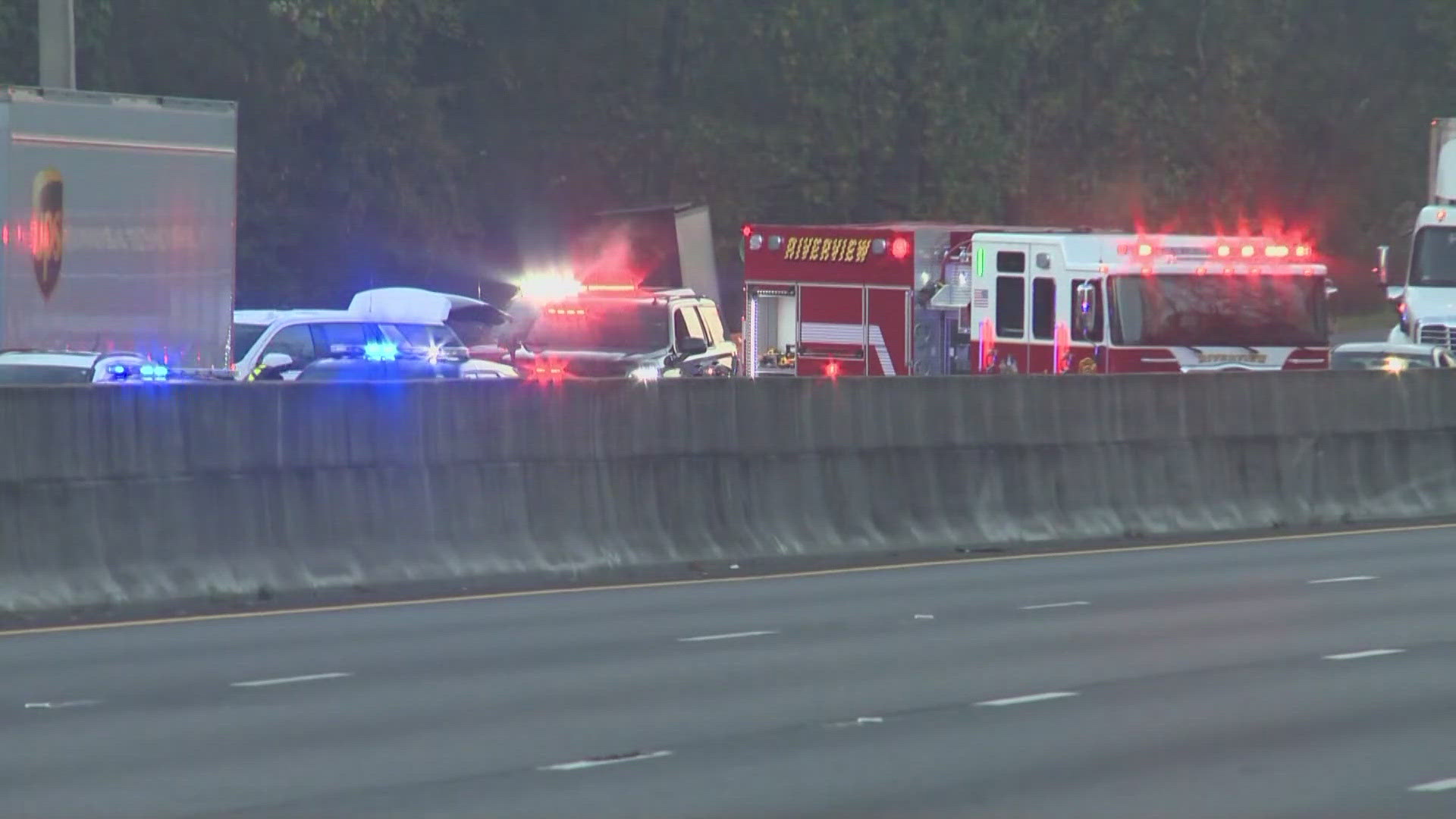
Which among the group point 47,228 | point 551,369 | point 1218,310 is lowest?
point 551,369

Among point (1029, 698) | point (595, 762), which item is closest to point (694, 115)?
point (1029, 698)

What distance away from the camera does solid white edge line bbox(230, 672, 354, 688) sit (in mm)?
11805

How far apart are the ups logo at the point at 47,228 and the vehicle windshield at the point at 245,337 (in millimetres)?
8292

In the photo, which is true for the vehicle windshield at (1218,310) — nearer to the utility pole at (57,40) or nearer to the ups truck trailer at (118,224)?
the ups truck trailer at (118,224)

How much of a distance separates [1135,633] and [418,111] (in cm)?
4460

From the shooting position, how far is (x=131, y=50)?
176 ft

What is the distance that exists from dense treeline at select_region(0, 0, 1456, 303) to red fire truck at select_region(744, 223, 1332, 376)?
26.1 meters

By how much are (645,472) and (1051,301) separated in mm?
10820

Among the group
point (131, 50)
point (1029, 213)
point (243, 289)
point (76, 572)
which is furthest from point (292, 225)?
point (76, 572)

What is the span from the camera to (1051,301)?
28078 mm

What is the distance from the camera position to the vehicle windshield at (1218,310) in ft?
89.3

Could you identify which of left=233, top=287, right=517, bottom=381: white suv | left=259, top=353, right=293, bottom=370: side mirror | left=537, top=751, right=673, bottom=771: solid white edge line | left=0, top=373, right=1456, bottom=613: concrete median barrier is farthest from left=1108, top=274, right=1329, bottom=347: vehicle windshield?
left=537, top=751, right=673, bottom=771: solid white edge line

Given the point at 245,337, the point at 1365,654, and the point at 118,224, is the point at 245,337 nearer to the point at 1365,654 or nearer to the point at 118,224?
the point at 118,224

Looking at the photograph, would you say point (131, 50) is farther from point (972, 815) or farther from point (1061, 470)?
point (972, 815)
